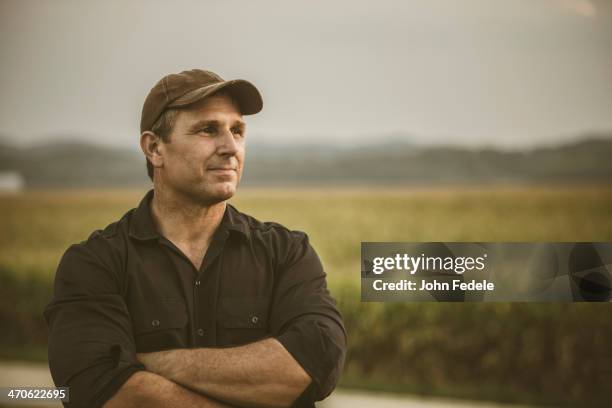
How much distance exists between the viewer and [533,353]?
3705 mm

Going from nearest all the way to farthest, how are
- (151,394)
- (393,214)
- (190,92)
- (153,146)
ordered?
(151,394) → (190,92) → (153,146) → (393,214)

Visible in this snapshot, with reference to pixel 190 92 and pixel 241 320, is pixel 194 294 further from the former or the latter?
pixel 190 92

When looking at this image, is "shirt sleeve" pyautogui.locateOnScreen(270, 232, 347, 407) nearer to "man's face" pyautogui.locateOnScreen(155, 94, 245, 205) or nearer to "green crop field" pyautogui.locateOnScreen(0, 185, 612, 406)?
"man's face" pyautogui.locateOnScreen(155, 94, 245, 205)

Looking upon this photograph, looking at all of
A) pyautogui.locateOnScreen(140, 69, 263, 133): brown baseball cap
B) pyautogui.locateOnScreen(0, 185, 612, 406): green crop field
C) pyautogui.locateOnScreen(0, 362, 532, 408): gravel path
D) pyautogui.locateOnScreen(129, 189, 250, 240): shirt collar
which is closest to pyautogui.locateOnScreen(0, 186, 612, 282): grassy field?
pyautogui.locateOnScreen(0, 185, 612, 406): green crop field

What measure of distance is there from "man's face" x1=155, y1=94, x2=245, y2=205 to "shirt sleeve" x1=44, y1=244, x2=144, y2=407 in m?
0.37

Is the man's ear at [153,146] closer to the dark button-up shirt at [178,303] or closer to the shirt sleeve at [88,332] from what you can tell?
the dark button-up shirt at [178,303]

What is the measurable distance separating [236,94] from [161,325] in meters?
0.71

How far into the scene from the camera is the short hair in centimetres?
219

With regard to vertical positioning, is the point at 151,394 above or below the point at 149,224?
below

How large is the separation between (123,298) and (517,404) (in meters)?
2.21

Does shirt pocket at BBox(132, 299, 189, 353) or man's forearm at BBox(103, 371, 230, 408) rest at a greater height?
shirt pocket at BBox(132, 299, 189, 353)

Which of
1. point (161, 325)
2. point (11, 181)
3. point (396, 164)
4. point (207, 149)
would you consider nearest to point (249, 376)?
point (161, 325)

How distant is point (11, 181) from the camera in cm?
390

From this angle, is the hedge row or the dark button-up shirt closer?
the dark button-up shirt
